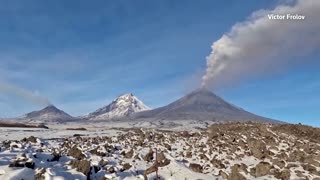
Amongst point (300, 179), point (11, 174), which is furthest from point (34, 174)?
point (300, 179)

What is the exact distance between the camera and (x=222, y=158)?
71.0 ft

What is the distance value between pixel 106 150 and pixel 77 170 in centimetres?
618

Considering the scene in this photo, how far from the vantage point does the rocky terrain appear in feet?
50.9

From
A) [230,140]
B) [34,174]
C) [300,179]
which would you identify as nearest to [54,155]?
[34,174]

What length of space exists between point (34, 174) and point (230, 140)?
53.0 feet

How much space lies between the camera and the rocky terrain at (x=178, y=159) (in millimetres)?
15500

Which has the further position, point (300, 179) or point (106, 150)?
point (106, 150)

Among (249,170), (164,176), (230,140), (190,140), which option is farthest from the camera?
(190,140)

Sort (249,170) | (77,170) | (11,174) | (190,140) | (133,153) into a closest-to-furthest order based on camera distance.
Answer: (11,174)
(77,170)
(249,170)
(133,153)
(190,140)

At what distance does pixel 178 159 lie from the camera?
2109cm

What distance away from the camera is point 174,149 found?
24922 mm

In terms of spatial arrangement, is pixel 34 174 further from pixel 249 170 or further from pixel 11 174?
pixel 249 170

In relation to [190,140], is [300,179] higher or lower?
lower

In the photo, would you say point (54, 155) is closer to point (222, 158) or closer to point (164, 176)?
point (164, 176)
